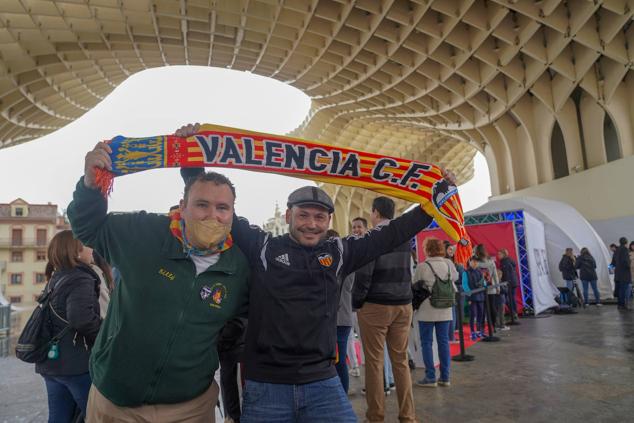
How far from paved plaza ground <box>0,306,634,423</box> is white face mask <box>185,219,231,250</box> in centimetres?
303

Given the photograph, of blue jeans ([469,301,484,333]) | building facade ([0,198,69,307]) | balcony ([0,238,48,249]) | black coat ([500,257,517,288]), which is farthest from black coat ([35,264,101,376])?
balcony ([0,238,48,249])

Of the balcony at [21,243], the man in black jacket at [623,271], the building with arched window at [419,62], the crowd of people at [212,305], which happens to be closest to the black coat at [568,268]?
the man in black jacket at [623,271]

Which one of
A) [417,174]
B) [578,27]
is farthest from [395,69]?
[417,174]

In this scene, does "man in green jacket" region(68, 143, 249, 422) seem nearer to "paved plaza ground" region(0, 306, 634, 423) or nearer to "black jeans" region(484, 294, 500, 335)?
"paved plaza ground" region(0, 306, 634, 423)

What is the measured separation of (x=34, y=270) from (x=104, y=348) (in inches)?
2233

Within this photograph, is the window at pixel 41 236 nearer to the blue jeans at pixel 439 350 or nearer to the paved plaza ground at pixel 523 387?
the paved plaza ground at pixel 523 387

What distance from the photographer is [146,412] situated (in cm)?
169

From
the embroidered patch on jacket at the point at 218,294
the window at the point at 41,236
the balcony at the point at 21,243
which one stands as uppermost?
the window at the point at 41,236

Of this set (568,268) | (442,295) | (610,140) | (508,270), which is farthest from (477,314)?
(610,140)

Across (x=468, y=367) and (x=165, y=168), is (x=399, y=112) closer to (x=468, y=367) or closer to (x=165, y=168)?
(x=468, y=367)

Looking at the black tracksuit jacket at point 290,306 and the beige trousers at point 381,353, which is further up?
the black tracksuit jacket at point 290,306

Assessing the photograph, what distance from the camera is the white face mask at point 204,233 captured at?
179cm

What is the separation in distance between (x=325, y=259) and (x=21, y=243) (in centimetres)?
5702

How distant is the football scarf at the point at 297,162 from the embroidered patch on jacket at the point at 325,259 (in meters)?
0.84
